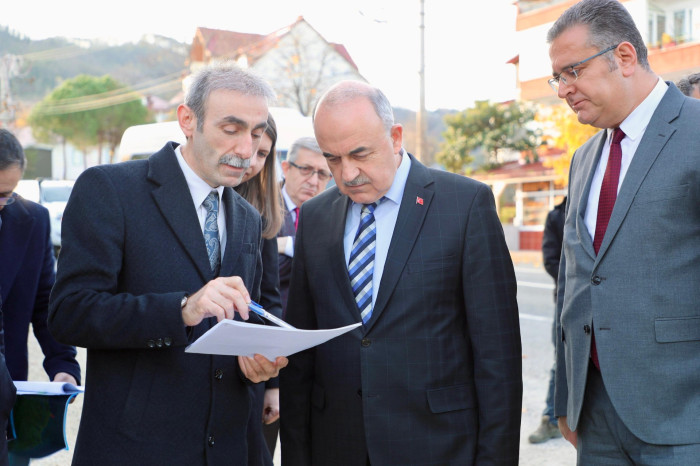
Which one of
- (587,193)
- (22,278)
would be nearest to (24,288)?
(22,278)

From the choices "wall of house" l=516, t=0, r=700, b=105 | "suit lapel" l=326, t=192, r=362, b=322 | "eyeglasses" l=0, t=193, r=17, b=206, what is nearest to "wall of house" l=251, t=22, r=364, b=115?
"wall of house" l=516, t=0, r=700, b=105

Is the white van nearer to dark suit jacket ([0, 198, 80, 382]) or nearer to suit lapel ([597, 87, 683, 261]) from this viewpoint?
dark suit jacket ([0, 198, 80, 382])

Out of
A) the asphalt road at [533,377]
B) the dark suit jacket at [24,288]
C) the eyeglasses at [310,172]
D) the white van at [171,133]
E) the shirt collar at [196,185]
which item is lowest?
the asphalt road at [533,377]

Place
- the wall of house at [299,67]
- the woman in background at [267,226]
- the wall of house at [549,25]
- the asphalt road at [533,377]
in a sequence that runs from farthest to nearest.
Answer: the wall of house at [299,67] < the wall of house at [549,25] < the asphalt road at [533,377] < the woman in background at [267,226]

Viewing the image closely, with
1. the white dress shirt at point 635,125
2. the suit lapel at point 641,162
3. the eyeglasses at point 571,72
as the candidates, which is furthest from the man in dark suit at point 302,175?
the suit lapel at point 641,162

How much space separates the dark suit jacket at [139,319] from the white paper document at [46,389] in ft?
1.55

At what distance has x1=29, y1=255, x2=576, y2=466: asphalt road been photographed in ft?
17.5

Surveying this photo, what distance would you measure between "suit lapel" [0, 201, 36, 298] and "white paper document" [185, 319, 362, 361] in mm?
1672

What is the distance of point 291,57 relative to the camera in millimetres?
31719

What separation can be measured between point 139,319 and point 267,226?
5.21 ft

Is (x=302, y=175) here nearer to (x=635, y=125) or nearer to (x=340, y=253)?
(x=340, y=253)

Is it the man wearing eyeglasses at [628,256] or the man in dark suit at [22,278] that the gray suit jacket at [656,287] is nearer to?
the man wearing eyeglasses at [628,256]

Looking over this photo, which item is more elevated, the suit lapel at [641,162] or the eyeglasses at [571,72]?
the eyeglasses at [571,72]

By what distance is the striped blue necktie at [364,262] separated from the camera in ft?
8.83
